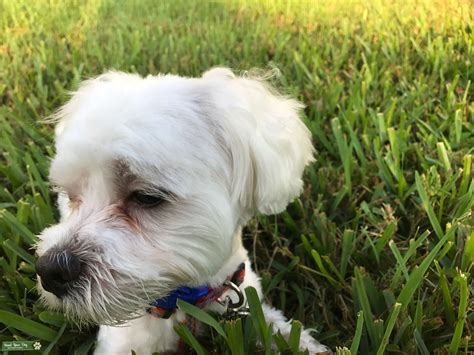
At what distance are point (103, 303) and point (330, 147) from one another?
1.75 meters

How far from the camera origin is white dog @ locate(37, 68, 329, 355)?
1.41 metres

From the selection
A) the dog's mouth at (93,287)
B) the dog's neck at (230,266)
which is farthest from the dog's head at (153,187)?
the dog's neck at (230,266)

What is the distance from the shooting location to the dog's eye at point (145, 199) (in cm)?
146

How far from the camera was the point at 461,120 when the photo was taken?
284cm

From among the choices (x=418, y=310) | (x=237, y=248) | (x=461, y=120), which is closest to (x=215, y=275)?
(x=237, y=248)

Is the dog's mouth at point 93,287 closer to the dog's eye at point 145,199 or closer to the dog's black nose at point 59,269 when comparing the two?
the dog's black nose at point 59,269

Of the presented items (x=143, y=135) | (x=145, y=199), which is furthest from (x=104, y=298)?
(x=143, y=135)

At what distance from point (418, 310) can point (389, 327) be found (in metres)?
0.20

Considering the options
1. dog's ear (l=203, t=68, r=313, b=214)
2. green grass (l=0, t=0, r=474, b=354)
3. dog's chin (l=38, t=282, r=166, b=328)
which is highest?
dog's ear (l=203, t=68, r=313, b=214)

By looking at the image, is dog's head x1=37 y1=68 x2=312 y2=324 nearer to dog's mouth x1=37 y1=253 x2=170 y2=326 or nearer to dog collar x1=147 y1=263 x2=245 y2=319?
dog's mouth x1=37 y1=253 x2=170 y2=326

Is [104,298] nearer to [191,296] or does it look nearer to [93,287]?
[93,287]

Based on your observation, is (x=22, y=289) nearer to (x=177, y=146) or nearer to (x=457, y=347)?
(x=177, y=146)

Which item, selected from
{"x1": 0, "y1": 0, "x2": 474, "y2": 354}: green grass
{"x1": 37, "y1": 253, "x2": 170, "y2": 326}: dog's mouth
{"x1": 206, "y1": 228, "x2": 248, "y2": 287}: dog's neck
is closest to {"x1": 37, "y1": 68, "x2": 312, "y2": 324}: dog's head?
{"x1": 37, "y1": 253, "x2": 170, "y2": 326}: dog's mouth

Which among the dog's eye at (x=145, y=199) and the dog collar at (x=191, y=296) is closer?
the dog's eye at (x=145, y=199)
